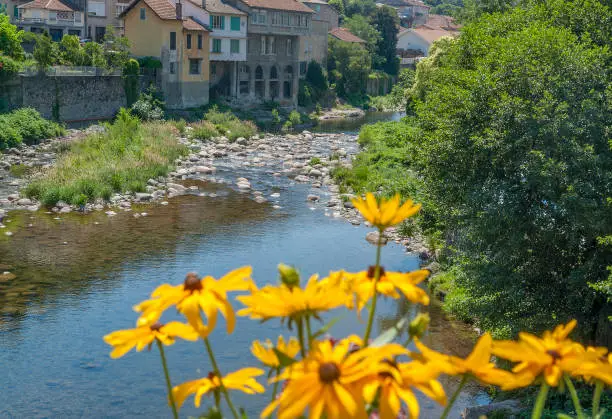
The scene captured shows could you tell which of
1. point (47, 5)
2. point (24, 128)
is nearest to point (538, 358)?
point (24, 128)

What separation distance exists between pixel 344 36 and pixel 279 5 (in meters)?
15.2

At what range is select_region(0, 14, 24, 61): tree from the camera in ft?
115

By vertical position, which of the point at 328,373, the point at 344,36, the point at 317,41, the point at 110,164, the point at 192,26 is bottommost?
the point at 110,164

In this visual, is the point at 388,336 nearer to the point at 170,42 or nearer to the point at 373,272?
the point at 373,272

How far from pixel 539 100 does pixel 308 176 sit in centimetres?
1854

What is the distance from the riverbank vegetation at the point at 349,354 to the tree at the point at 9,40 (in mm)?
36060

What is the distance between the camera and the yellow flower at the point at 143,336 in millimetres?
1943

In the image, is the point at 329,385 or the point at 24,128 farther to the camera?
the point at 24,128

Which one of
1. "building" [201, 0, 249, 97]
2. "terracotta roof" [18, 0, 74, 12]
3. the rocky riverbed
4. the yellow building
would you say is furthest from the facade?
the rocky riverbed

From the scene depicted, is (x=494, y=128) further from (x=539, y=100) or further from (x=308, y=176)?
(x=308, y=176)

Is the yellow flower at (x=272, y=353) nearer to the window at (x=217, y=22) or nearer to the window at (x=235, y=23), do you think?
the window at (x=217, y=22)

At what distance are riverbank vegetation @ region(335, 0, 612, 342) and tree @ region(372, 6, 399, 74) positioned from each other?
2250 inches

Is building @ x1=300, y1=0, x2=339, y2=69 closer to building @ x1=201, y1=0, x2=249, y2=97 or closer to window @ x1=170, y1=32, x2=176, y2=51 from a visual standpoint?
building @ x1=201, y1=0, x2=249, y2=97

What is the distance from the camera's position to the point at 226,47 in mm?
46656
